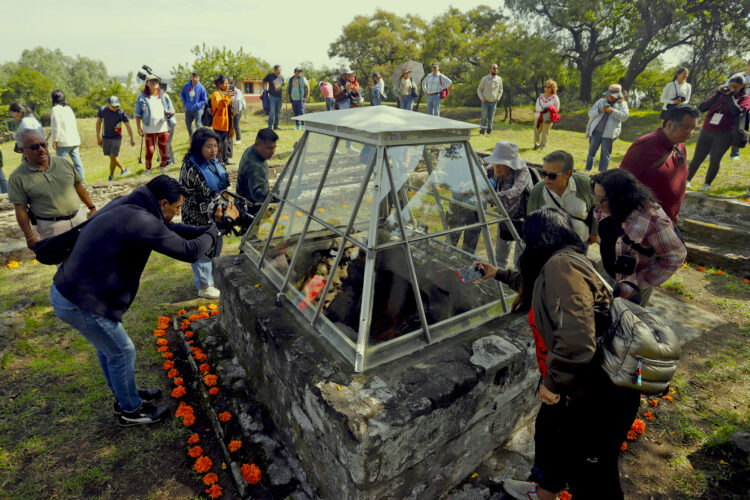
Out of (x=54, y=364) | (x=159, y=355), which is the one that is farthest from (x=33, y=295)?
(x=159, y=355)

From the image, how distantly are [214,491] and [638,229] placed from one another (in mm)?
3585

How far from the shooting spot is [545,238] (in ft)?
6.84

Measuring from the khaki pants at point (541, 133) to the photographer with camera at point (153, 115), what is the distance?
9352 millimetres

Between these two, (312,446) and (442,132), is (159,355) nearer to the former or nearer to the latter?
(312,446)

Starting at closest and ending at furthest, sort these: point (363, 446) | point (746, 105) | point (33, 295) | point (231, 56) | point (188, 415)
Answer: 1. point (363, 446)
2. point (188, 415)
3. point (33, 295)
4. point (746, 105)
5. point (231, 56)

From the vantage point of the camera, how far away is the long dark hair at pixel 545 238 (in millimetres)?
2076

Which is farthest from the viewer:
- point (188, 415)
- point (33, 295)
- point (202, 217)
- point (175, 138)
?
point (175, 138)

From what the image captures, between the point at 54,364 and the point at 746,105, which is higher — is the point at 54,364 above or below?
below

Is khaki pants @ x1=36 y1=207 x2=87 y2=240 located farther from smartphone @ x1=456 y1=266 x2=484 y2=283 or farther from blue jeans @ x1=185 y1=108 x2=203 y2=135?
blue jeans @ x1=185 y1=108 x2=203 y2=135

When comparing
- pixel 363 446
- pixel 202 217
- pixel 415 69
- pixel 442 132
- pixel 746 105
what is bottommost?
pixel 363 446

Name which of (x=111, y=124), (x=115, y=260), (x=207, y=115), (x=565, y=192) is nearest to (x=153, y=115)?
(x=111, y=124)

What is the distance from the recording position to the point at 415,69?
1775cm

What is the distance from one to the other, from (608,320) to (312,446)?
190cm

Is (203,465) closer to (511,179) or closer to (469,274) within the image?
(469,274)
